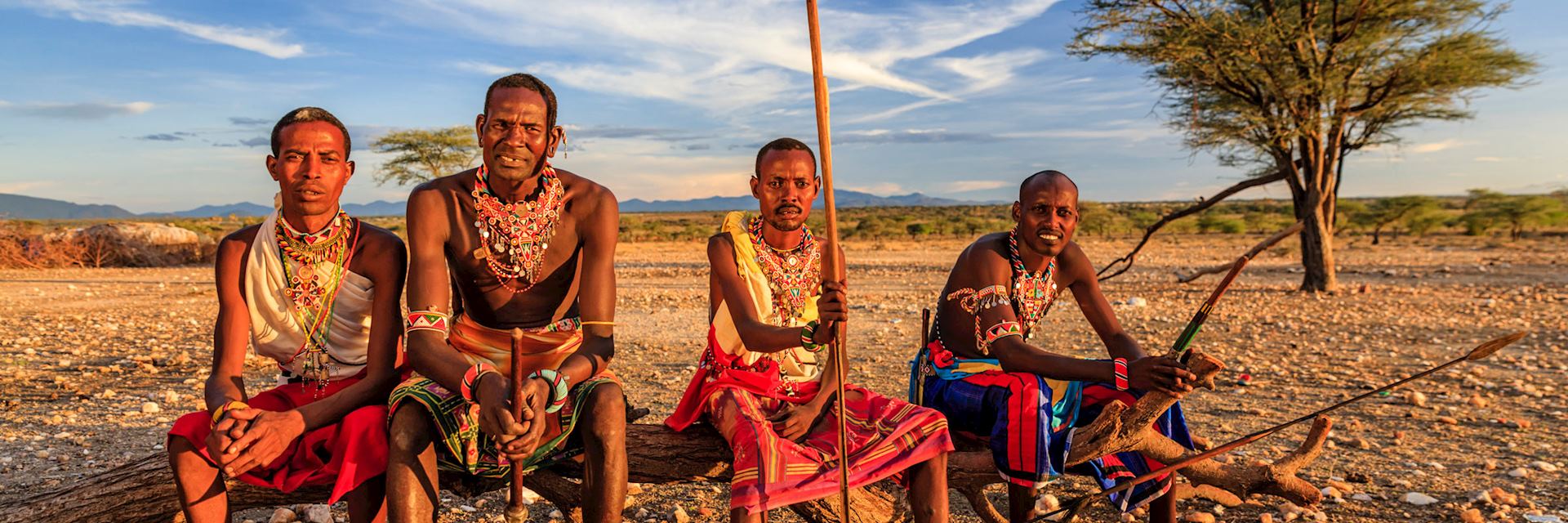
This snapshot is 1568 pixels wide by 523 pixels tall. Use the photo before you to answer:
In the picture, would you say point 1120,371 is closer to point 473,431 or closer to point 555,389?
point 555,389

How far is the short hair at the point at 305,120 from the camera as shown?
351 cm

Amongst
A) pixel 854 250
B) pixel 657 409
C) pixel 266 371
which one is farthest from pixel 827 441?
pixel 854 250

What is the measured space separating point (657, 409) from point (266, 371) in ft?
11.9

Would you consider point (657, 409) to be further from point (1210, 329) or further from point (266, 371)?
point (1210, 329)

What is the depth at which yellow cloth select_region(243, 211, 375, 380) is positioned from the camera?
3568 mm

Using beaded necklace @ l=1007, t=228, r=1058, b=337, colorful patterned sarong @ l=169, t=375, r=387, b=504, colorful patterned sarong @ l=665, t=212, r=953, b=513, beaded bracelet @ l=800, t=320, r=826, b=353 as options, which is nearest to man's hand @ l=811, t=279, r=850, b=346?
beaded bracelet @ l=800, t=320, r=826, b=353

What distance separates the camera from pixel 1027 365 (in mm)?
3623

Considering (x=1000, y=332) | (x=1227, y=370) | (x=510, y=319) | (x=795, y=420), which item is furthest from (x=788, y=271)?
(x=1227, y=370)

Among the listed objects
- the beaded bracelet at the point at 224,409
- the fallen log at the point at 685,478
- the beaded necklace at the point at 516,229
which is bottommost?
the fallen log at the point at 685,478

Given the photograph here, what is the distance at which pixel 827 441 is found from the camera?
138 inches

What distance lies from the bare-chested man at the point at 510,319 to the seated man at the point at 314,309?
0.24 m

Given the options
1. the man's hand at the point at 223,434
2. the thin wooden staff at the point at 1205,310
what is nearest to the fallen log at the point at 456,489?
the man's hand at the point at 223,434

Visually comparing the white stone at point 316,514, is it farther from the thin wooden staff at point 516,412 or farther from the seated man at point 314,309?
the thin wooden staff at point 516,412

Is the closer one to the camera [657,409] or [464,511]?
[464,511]
